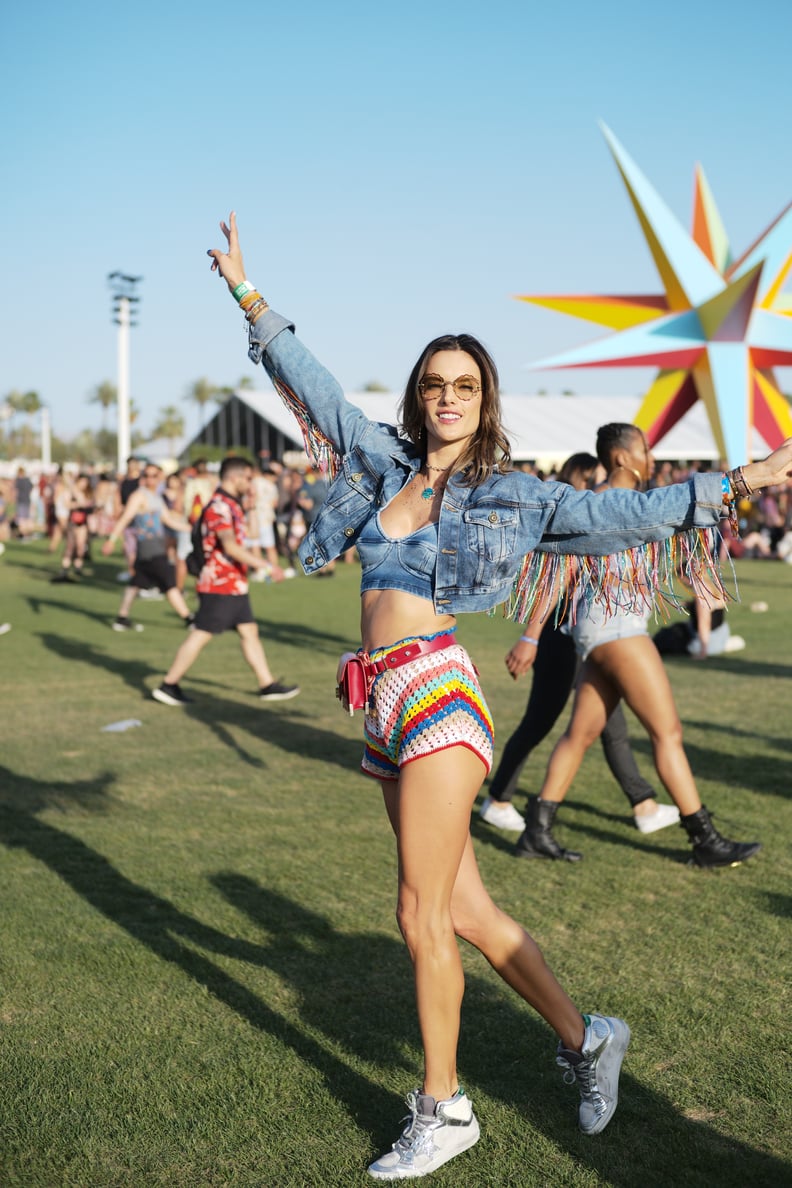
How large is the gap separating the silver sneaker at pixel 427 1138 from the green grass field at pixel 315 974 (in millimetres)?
73

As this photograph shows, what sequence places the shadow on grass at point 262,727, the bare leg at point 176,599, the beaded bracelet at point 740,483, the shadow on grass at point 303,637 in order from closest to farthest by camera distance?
the beaded bracelet at point 740,483 < the shadow on grass at point 262,727 < the shadow on grass at point 303,637 < the bare leg at point 176,599

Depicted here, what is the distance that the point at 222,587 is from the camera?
9211 mm

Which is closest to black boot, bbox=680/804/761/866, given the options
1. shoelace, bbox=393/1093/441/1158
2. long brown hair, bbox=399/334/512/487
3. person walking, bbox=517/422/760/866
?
person walking, bbox=517/422/760/866

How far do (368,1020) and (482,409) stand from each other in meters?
2.06

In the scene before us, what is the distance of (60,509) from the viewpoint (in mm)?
23562

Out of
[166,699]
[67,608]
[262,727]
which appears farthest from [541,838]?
[67,608]

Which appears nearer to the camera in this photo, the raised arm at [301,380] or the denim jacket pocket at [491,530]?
the denim jacket pocket at [491,530]

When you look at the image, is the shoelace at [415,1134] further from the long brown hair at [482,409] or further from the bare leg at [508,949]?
the long brown hair at [482,409]

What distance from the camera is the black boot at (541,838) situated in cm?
545

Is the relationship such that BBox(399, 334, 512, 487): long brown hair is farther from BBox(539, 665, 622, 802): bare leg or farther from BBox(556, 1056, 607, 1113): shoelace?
BBox(539, 665, 622, 802): bare leg

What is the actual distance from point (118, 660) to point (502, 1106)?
891cm

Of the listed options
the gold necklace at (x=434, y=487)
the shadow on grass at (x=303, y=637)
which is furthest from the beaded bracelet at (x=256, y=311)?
the shadow on grass at (x=303, y=637)

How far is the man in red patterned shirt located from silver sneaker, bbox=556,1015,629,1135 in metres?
6.27

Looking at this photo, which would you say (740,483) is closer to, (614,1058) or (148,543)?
(614,1058)
